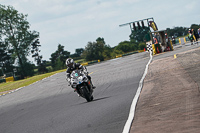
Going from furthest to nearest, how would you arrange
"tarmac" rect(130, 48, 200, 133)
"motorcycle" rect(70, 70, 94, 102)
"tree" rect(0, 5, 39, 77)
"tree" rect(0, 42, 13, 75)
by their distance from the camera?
"tree" rect(0, 42, 13, 75), "tree" rect(0, 5, 39, 77), "motorcycle" rect(70, 70, 94, 102), "tarmac" rect(130, 48, 200, 133)

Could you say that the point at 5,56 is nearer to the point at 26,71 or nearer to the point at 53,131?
the point at 26,71

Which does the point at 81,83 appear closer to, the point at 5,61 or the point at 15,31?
the point at 15,31

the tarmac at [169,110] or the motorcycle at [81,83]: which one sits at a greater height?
the motorcycle at [81,83]

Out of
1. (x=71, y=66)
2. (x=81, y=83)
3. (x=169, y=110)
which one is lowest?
(x=169, y=110)

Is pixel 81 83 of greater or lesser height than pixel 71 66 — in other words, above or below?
below

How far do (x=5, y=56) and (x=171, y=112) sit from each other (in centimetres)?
11453

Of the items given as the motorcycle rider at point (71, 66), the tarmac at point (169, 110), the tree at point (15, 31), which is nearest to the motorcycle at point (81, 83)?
the motorcycle rider at point (71, 66)

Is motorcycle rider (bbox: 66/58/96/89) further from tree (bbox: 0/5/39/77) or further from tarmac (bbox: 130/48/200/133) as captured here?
tree (bbox: 0/5/39/77)

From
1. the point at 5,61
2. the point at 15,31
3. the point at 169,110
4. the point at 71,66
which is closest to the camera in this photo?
the point at 169,110

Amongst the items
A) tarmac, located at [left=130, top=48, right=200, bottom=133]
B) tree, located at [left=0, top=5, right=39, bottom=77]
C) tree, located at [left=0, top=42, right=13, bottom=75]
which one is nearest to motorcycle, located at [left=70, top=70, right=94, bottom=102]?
tarmac, located at [left=130, top=48, right=200, bottom=133]

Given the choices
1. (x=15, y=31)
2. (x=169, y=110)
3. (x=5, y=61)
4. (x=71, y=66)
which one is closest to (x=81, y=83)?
(x=71, y=66)

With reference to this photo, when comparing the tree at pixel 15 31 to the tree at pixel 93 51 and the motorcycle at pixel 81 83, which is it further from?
the motorcycle at pixel 81 83

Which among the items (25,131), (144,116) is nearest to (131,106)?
(144,116)

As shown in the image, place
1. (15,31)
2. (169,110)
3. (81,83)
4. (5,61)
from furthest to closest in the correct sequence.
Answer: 1. (5,61)
2. (15,31)
3. (81,83)
4. (169,110)
